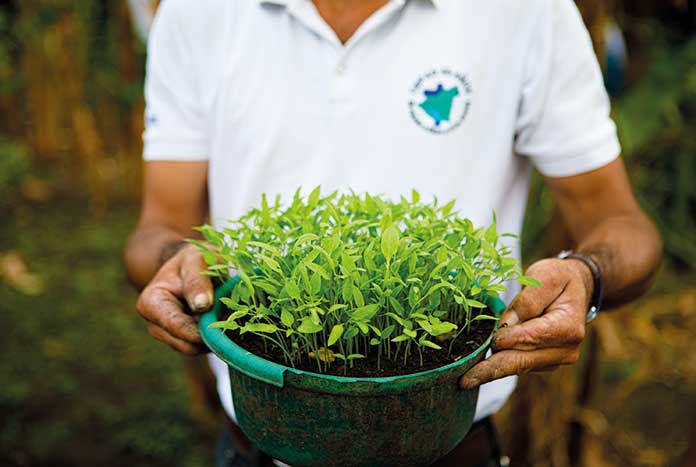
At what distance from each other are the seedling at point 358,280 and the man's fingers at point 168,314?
3.4 inches

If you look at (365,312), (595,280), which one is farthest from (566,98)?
(365,312)

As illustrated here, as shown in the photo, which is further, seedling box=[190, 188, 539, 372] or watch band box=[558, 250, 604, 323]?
watch band box=[558, 250, 604, 323]

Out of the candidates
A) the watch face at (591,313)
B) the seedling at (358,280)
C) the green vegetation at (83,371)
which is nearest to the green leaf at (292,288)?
the seedling at (358,280)

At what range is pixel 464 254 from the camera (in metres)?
1.02

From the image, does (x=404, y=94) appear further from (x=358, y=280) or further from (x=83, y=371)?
(x=83, y=371)

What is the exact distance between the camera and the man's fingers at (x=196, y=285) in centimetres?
104

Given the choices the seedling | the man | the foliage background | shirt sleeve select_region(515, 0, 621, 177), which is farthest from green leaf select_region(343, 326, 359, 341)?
the foliage background

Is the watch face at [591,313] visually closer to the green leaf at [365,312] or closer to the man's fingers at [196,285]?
the green leaf at [365,312]

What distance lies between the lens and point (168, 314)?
3.58ft

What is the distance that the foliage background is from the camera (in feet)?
7.88

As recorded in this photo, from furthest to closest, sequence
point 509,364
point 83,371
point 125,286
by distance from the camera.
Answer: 1. point 125,286
2. point 83,371
3. point 509,364

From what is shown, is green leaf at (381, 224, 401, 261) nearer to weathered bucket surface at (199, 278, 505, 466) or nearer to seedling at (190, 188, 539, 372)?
seedling at (190, 188, 539, 372)

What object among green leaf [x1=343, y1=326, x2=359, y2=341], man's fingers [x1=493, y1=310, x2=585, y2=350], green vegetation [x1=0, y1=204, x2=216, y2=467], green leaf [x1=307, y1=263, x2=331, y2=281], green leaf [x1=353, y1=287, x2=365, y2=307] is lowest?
green vegetation [x1=0, y1=204, x2=216, y2=467]

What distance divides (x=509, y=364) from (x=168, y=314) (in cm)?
52
